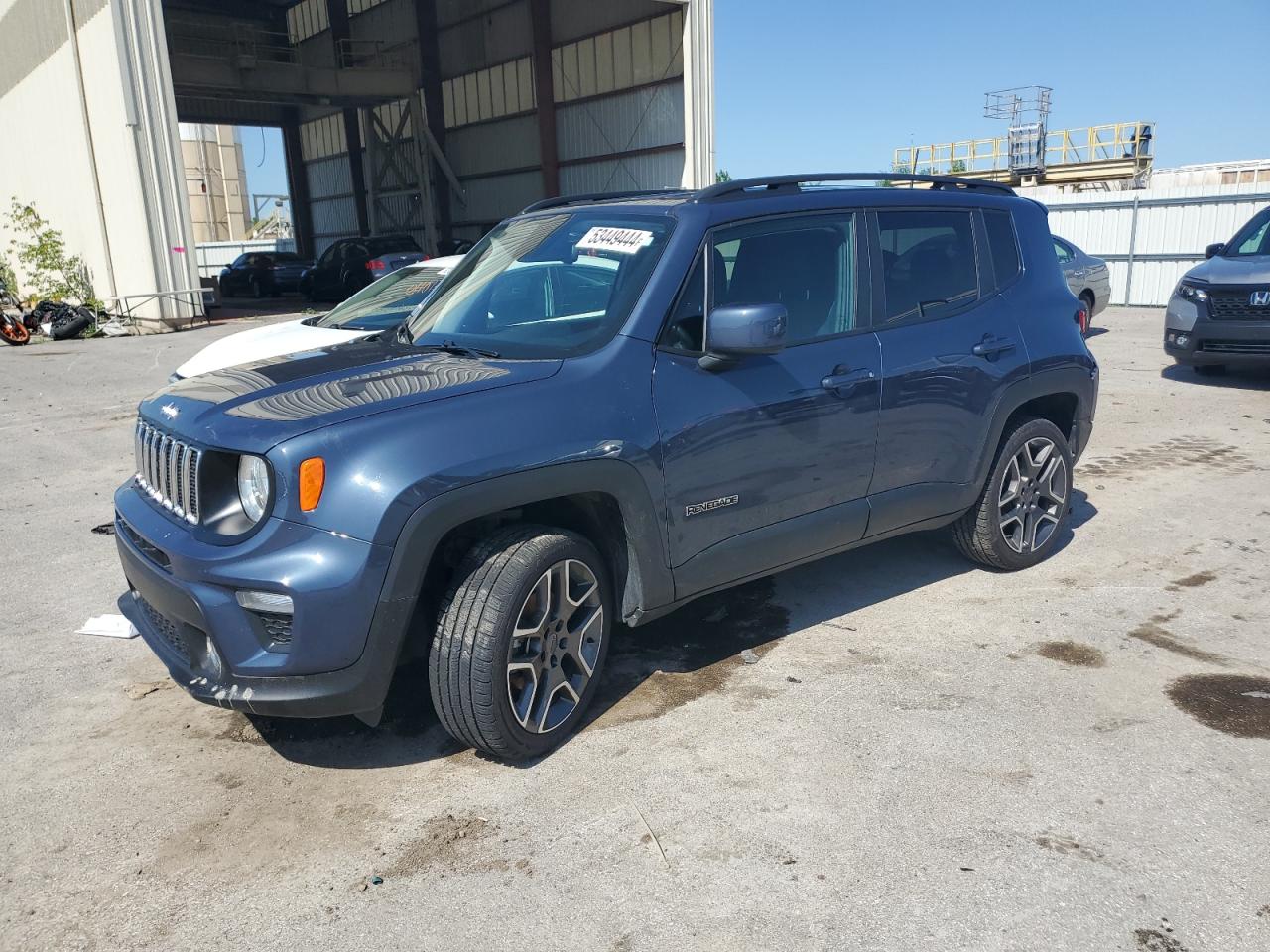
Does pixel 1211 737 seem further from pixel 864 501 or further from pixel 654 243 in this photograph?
pixel 654 243

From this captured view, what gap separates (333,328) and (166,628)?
16.3 ft

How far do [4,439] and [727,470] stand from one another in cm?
834

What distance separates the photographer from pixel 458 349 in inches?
152

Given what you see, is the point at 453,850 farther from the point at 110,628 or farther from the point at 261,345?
the point at 261,345

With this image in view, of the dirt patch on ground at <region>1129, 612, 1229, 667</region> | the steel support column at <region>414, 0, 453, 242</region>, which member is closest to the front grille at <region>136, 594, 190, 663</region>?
the dirt patch on ground at <region>1129, 612, 1229, 667</region>

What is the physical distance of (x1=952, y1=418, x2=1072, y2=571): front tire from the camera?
196 inches

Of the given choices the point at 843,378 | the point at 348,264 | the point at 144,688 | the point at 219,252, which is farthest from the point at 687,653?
the point at 219,252

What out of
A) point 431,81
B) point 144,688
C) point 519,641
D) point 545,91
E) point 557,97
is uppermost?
point 431,81

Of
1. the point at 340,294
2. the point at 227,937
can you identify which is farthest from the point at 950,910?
the point at 340,294

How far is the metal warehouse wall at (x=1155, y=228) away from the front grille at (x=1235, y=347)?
9.55m

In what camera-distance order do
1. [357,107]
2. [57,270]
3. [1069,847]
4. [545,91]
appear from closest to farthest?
1. [1069,847]
2. [57,270]
3. [545,91]
4. [357,107]

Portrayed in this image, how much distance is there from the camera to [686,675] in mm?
4105

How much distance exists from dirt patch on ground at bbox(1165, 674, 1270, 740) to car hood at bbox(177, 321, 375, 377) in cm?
587

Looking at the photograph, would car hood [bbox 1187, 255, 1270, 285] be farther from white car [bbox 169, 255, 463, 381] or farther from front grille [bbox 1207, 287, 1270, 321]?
white car [bbox 169, 255, 463, 381]
